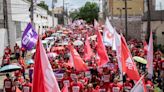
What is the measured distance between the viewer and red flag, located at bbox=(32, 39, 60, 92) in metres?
8.50

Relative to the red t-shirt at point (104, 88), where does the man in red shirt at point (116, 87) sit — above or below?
above

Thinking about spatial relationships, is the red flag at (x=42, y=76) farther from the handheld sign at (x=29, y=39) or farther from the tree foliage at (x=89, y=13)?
the tree foliage at (x=89, y=13)

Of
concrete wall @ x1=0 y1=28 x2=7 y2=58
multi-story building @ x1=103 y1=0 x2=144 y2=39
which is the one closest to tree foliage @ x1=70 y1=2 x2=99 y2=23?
multi-story building @ x1=103 y1=0 x2=144 y2=39

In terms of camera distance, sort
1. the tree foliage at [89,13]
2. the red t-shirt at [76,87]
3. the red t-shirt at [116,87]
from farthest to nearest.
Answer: the tree foliage at [89,13]
the red t-shirt at [76,87]
the red t-shirt at [116,87]

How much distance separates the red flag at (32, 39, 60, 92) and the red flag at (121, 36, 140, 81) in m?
4.96

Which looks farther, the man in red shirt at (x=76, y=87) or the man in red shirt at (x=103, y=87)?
the man in red shirt at (x=103, y=87)

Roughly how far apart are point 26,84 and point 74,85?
54.4 inches

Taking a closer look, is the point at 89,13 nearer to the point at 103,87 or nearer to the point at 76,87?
the point at 103,87

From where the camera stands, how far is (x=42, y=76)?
28.0 feet

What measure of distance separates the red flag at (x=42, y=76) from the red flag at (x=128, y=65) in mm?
4962

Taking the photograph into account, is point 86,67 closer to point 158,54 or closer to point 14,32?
point 158,54

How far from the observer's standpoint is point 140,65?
1892 centimetres

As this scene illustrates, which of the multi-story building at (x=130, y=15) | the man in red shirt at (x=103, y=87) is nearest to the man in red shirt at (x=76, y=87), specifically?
the man in red shirt at (x=103, y=87)

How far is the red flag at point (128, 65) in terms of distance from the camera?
13.2 metres
